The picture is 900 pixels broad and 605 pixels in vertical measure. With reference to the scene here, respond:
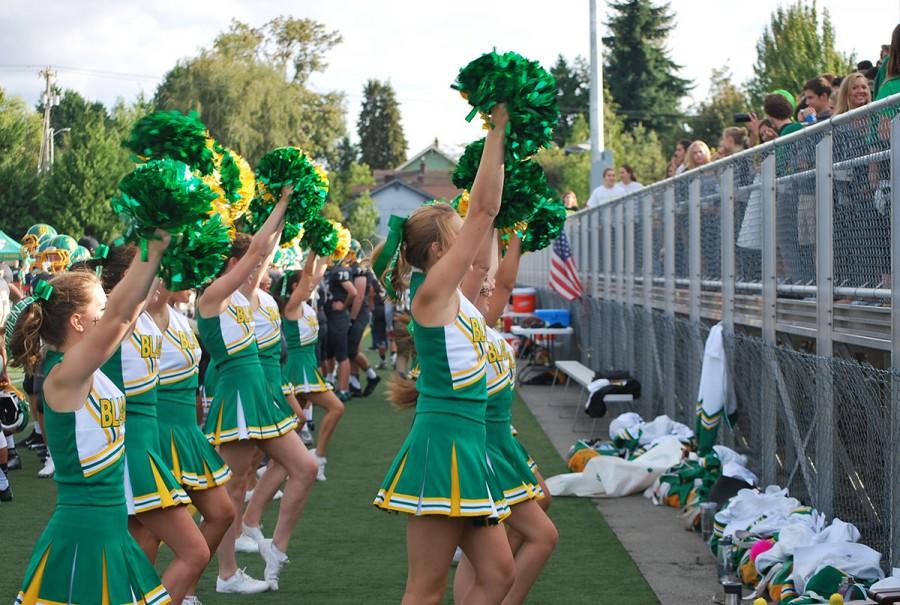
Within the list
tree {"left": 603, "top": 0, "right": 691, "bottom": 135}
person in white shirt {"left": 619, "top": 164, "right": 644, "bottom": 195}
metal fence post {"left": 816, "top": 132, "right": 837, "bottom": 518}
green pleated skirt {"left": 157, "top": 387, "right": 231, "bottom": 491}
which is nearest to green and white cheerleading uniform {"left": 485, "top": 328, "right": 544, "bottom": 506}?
green pleated skirt {"left": 157, "top": 387, "right": 231, "bottom": 491}

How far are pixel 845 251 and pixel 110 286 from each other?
369cm

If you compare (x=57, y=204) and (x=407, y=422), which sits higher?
(x=57, y=204)

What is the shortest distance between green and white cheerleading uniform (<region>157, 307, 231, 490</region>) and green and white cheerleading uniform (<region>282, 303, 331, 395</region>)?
408 centimetres

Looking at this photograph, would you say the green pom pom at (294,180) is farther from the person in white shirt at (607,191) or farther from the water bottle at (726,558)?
the person in white shirt at (607,191)

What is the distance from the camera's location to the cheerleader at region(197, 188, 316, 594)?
258 inches

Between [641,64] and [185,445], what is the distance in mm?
78031

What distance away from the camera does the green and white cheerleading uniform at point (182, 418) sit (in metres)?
5.40

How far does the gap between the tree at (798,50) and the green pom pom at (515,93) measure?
159 feet

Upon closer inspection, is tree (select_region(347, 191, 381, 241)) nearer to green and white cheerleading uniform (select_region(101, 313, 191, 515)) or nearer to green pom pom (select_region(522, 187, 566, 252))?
green pom pom (select_region(522, 187, 566, 252))

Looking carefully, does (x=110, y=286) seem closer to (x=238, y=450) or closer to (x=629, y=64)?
(x=238, y=450)

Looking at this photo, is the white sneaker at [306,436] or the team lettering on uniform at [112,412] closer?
the team lettering on uniform at [112,412]

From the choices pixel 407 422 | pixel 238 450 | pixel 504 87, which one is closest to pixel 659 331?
pixel 407 422

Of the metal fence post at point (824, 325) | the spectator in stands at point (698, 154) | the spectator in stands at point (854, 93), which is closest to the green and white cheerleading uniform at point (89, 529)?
the metal fence post at point (824, 325)

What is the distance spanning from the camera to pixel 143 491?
4.74 meters
